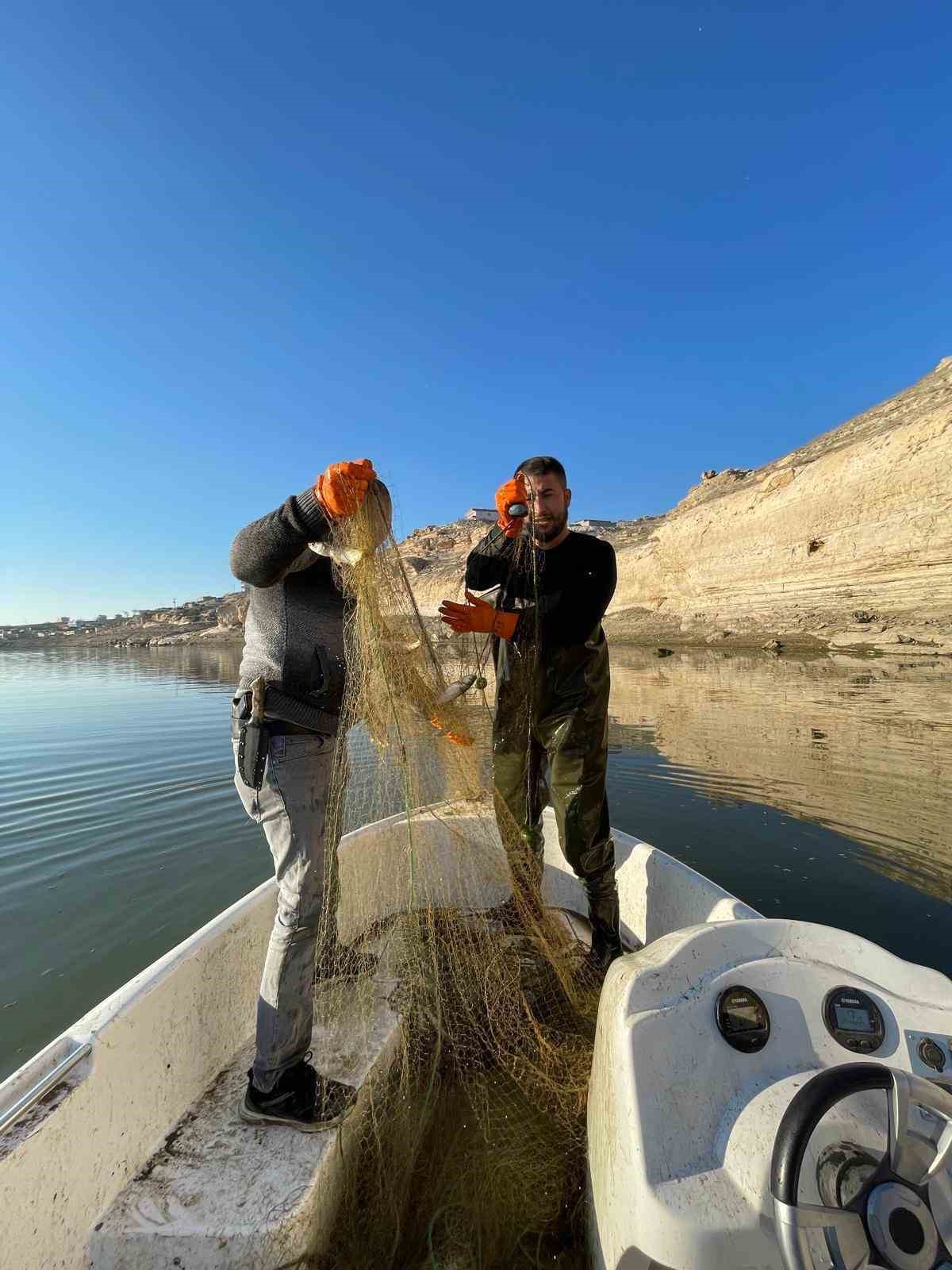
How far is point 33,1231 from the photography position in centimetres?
147

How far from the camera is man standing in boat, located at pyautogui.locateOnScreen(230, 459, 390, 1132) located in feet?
6.73

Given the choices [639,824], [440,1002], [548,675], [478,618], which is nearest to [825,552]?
[639,824]

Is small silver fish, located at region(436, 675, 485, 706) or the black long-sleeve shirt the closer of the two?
small silver fish, located at region(436, 675, 485, 706)

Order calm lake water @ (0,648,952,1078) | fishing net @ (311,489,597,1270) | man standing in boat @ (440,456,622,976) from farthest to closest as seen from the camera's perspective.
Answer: calm lake water @ (0,648,952,1078), man standing in boat @ (440,456,622,976), fishing net @ (311,489,597,1270)

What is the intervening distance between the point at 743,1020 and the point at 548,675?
1.85 metres

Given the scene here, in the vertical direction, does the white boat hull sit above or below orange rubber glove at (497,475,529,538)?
below

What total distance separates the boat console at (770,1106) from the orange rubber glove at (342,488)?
170 cm

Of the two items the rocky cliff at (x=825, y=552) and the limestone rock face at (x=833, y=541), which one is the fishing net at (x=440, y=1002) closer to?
the rocky cliff at (x=825, y=552)

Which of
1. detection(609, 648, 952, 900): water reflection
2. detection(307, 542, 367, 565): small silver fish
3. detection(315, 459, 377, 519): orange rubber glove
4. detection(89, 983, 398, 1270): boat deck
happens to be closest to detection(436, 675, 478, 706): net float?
detection(307, 542, 367, 565): small silver fish

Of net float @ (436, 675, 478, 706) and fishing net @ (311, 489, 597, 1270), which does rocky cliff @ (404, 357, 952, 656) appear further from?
fishing net @ (311, 489, 597, 1270)

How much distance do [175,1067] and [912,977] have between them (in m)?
2.40

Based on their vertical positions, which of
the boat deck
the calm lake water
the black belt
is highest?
the black belt

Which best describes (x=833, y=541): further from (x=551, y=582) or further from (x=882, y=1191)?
(x=882, y=1191)

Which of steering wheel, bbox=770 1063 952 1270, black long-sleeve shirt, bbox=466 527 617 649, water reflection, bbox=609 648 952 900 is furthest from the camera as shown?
water reflection, bbox=609 648 952 900
